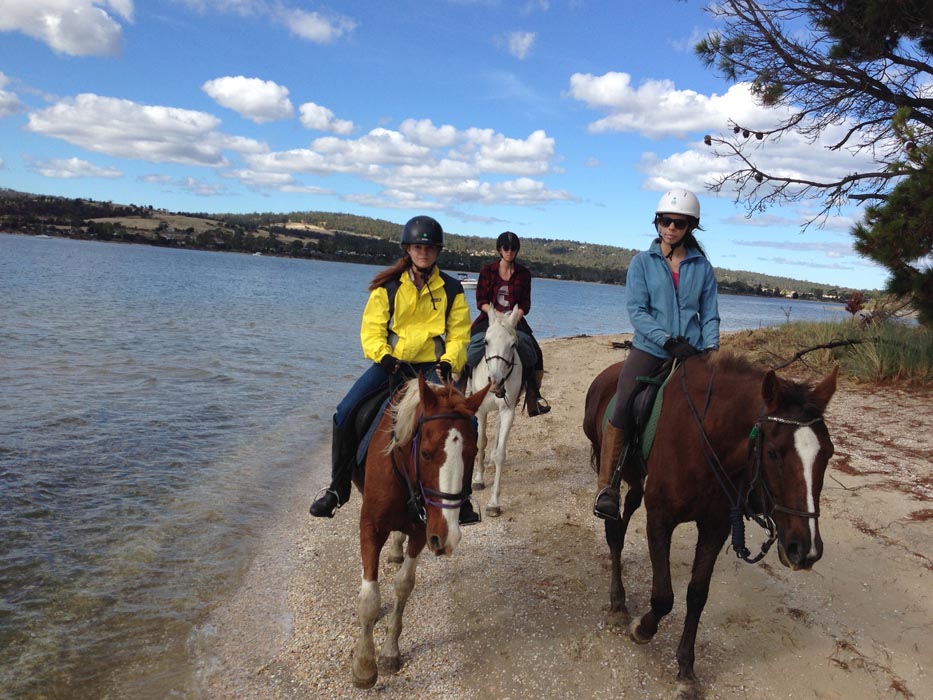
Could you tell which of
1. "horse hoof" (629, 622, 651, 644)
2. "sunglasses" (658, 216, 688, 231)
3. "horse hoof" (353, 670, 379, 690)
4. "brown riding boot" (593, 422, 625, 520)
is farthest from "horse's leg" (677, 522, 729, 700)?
"sunglasses" (658, 216, 688, 231)

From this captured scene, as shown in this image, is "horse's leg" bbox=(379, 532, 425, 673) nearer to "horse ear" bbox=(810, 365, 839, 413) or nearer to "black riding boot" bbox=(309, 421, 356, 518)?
"black riding boot" bbox=(309, 421, 356, 518)

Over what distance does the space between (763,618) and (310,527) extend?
460cm

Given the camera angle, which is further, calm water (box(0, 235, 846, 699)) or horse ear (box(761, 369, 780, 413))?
calm water (box(0, 235, 846, 699))

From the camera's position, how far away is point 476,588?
5.19 metres

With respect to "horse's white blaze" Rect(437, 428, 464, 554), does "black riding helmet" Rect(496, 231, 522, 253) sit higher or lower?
higher

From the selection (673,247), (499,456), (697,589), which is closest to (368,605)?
(697,589)

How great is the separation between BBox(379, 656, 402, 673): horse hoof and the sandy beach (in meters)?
0.05

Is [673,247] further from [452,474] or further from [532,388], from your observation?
[532,388]

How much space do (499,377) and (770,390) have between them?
3.94 meters

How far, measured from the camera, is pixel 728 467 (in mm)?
3537

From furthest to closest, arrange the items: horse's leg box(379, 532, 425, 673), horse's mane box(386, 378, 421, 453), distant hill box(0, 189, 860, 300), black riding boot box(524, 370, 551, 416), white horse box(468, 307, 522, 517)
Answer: distant hill box(0, 189, 860, 300)
black riding boot box(524, 370, 551, 416)
white horse box(468, 307, 522, 517)
horse's leg box(379, 532, 425, 673)
horse's mane box(386, 378, 421, 453)

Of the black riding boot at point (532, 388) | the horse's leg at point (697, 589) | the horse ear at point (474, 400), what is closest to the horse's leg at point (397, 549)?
the horse ear at point (474, 400)

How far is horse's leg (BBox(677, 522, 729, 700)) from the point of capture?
3.81 metres

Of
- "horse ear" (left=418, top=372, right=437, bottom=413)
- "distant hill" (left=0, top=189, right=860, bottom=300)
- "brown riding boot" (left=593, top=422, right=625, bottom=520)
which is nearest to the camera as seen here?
"horse ear" (left=418, top=372, right=437, bottom=413)
